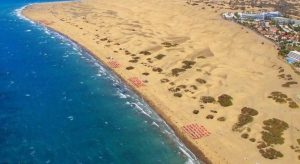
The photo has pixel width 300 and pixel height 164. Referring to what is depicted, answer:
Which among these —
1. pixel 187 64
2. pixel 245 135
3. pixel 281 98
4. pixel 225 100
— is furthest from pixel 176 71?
pixel 245 135

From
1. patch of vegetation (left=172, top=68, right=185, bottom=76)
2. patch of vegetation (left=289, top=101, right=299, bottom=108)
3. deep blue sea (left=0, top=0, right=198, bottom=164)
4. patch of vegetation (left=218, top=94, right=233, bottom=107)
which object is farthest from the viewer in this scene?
patch of vegetation (left=172, top=68, right=185, bottom=76)

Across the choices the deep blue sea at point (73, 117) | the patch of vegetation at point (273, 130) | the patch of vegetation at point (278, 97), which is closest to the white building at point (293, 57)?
the patch of vegetation at point (278, 97)

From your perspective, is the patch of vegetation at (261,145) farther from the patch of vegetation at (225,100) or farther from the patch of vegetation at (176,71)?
the patch of vegetation at (176,71)

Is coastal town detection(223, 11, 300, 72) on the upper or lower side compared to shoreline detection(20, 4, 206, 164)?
upper

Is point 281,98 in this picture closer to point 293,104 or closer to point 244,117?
point 293,104

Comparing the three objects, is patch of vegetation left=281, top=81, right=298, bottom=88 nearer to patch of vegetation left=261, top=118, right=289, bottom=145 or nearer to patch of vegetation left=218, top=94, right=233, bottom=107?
patch of vegetation left=218, top=94, right=233, bottom=107

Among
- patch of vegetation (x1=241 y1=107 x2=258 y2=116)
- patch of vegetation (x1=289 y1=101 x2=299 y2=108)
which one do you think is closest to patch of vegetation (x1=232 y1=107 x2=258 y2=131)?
patch of vegetation (x1=241 y1=107 x2=258 y2=116)

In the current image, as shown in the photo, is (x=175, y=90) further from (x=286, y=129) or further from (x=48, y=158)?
(x=48, y=158)
